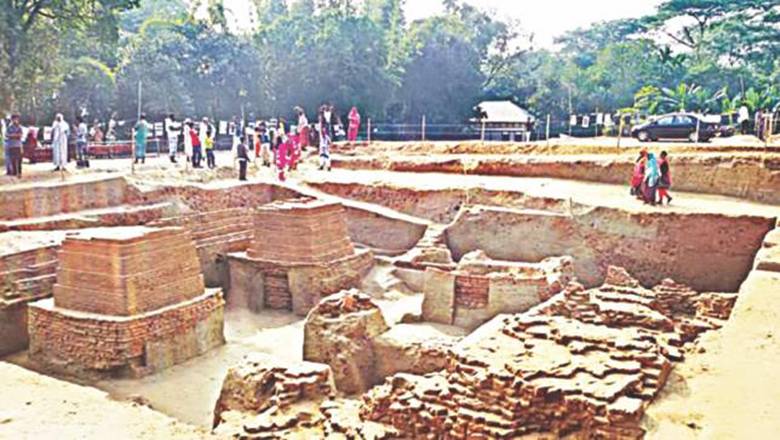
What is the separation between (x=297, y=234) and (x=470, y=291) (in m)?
3.44

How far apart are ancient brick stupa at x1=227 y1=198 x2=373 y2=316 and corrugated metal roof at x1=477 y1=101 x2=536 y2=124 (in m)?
12.7

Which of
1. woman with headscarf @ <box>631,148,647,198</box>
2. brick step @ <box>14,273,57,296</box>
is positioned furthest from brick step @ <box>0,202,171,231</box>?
woman with headscarf @ <box>631,148,647,198</box>

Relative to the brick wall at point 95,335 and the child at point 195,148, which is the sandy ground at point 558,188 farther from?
the brick wall at point 95,335

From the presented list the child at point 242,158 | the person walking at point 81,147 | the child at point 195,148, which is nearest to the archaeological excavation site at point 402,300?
the child at point 242,158

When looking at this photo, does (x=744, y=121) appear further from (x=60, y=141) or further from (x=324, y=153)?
(x=60, y=141)

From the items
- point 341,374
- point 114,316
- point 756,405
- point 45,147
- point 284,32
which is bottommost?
point 341,374

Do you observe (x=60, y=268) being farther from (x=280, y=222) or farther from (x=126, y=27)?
(x=126, y=27)

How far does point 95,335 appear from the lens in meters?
9.11

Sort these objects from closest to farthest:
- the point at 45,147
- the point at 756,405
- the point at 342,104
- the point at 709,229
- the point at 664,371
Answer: the point at 756,405 → the point at 664,371 → the point at 709,229 → the point at 45,147 → the point at 342,104

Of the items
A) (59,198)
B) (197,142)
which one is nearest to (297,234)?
(59,198)

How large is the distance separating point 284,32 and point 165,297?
54.9ft

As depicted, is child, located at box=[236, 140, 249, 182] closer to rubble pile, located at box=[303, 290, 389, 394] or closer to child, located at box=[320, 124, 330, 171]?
child, located at box=[320, 124, 330, 171]

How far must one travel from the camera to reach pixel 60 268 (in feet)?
31.7

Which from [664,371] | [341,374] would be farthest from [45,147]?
[664,371]
